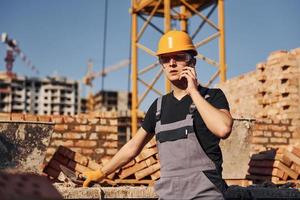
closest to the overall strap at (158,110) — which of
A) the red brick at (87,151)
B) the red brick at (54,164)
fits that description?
the red brick at (54,164)

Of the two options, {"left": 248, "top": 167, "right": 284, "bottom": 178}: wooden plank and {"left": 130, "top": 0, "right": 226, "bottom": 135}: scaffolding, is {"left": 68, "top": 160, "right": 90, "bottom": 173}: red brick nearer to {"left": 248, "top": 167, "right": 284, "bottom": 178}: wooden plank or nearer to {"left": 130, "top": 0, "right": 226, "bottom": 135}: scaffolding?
{"left": 248, "top": 167, "right": 284, "bottom": 178}: wooden plank

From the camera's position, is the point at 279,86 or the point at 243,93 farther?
the point at 243,93

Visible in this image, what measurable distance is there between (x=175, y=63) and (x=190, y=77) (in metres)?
0.21

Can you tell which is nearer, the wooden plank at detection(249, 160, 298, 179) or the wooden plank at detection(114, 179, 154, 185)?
the wooden plank at detection(114, 179, 154, 185)

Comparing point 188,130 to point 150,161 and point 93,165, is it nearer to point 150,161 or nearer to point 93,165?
point 150,161

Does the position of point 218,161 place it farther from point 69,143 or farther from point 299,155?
point 69,143

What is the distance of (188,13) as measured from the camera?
17422 mm

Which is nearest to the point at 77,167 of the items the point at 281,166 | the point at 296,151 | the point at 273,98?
the point at 281,166

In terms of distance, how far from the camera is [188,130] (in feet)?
7.83

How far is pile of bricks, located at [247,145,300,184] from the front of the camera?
513 centimetres

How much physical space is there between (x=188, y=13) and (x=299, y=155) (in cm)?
1277

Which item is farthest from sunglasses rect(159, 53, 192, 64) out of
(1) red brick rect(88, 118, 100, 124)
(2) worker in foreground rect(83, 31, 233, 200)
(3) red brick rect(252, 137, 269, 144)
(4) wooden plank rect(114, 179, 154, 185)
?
(3) red brick rect(252, 137, 269, 144)

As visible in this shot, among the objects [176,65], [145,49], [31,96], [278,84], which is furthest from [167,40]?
[31,96]

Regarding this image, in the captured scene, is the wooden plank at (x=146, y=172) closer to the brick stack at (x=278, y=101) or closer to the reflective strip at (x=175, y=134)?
the reflective strip at (x=175, y=134)
